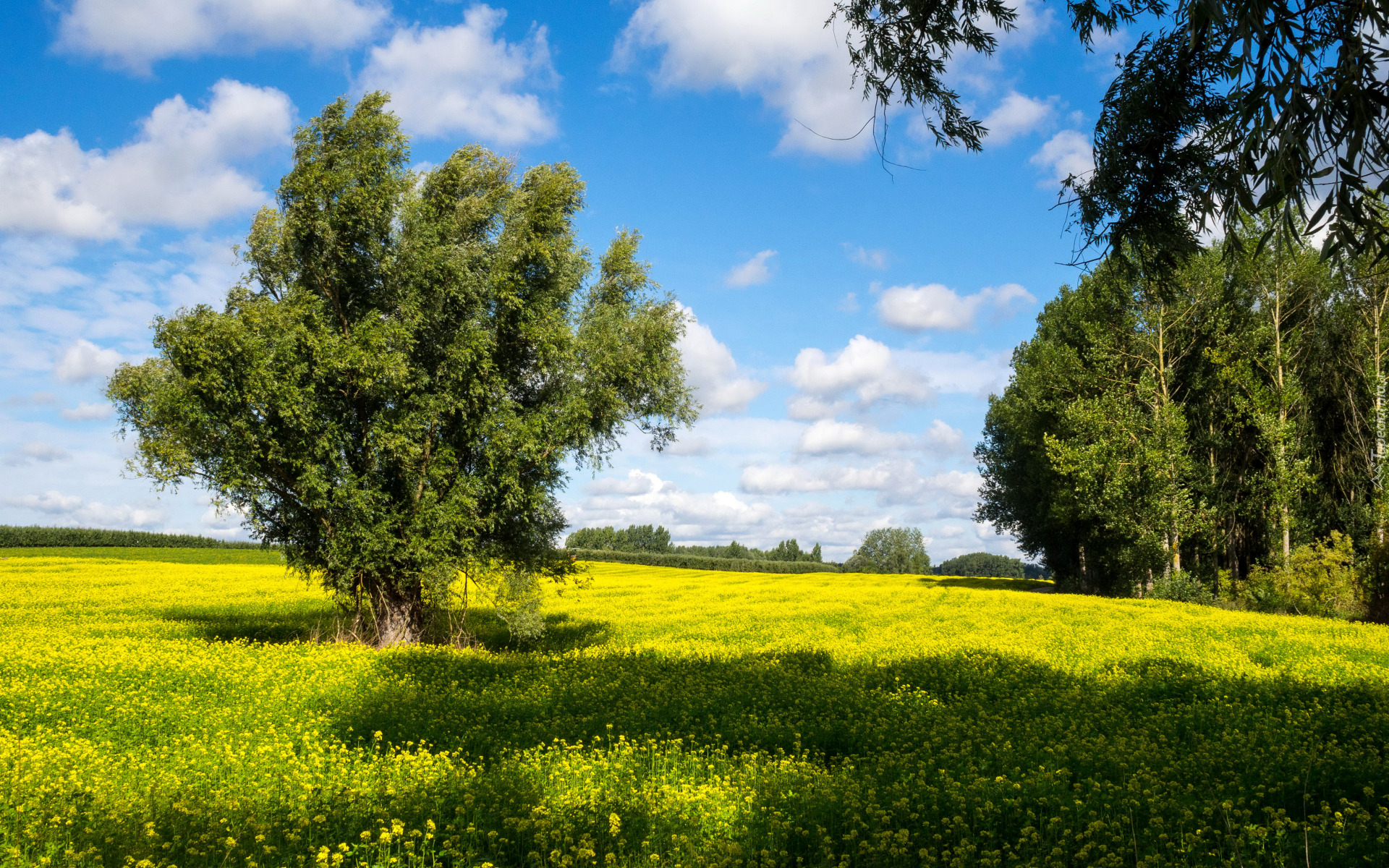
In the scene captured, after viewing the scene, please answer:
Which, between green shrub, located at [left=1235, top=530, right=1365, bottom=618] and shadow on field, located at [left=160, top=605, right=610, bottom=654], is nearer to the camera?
shadow on field, located at [left=160, top=605, right=610, bottom=654]

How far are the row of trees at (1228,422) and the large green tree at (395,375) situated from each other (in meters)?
28.5

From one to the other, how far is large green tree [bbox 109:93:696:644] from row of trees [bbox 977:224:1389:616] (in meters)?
28.5

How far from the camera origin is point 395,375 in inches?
722

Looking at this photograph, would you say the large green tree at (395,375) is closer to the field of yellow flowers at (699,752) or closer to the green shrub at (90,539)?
the field of yellow flowers at (699,752)

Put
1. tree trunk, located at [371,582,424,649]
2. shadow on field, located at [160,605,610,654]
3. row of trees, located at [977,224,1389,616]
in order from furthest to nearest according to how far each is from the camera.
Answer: row of trees, located at [977,224,1389,616] → shadow on field, located at [160,605,610,654] → tree trunk, located at [371,582,424,649]

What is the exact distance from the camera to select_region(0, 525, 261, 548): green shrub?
93125 mm

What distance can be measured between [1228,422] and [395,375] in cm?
4351

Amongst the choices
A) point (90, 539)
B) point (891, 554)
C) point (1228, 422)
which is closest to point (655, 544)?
point (891, 554)

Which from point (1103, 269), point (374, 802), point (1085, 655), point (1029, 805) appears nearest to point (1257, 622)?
point (1085, 655)

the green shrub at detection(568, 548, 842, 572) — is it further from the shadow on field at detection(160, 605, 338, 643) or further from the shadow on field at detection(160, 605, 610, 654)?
the shadow on field at detection(160, 605, 610, 654)

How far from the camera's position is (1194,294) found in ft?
141

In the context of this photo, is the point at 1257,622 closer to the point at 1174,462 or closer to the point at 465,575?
the point at 1174,462

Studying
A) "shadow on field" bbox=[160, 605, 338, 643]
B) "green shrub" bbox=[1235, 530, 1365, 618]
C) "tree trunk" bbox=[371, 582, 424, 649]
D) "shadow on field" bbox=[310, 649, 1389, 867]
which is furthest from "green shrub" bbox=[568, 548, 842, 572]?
"shadow on field" bbox=[310, 649, 1389, 867]

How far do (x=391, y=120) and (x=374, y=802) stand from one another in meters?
18.7
